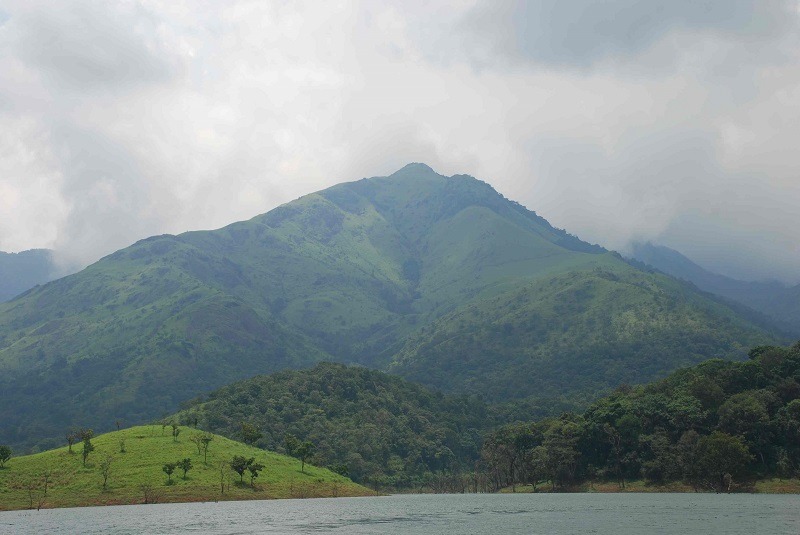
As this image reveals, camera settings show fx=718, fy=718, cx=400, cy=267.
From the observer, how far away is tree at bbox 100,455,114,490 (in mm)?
152125

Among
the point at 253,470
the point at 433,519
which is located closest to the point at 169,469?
the point at 253,470

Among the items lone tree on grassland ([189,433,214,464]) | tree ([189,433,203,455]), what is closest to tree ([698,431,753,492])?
lone tree on grassland ([189,433,214,464])

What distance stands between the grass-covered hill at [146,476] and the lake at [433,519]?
Answer: 481cm

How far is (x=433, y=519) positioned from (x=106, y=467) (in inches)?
3046

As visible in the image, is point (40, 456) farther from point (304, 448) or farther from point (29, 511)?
point (304, 448)

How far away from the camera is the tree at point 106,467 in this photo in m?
152

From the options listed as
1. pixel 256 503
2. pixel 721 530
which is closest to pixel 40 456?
pixel 256 503

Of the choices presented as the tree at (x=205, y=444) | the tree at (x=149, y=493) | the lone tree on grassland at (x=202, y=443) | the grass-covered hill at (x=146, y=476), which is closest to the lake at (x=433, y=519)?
the tree at (x=149, y=493)

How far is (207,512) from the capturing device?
430ft

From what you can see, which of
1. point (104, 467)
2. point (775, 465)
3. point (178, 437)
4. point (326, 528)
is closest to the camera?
point (326, 528)

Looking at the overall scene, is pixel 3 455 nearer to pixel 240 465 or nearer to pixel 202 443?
pixel 202 443

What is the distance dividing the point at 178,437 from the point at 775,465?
148m

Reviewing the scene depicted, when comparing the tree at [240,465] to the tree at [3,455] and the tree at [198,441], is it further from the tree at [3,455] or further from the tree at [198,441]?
the tree at [3,455]

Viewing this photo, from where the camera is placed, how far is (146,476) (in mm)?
158875
